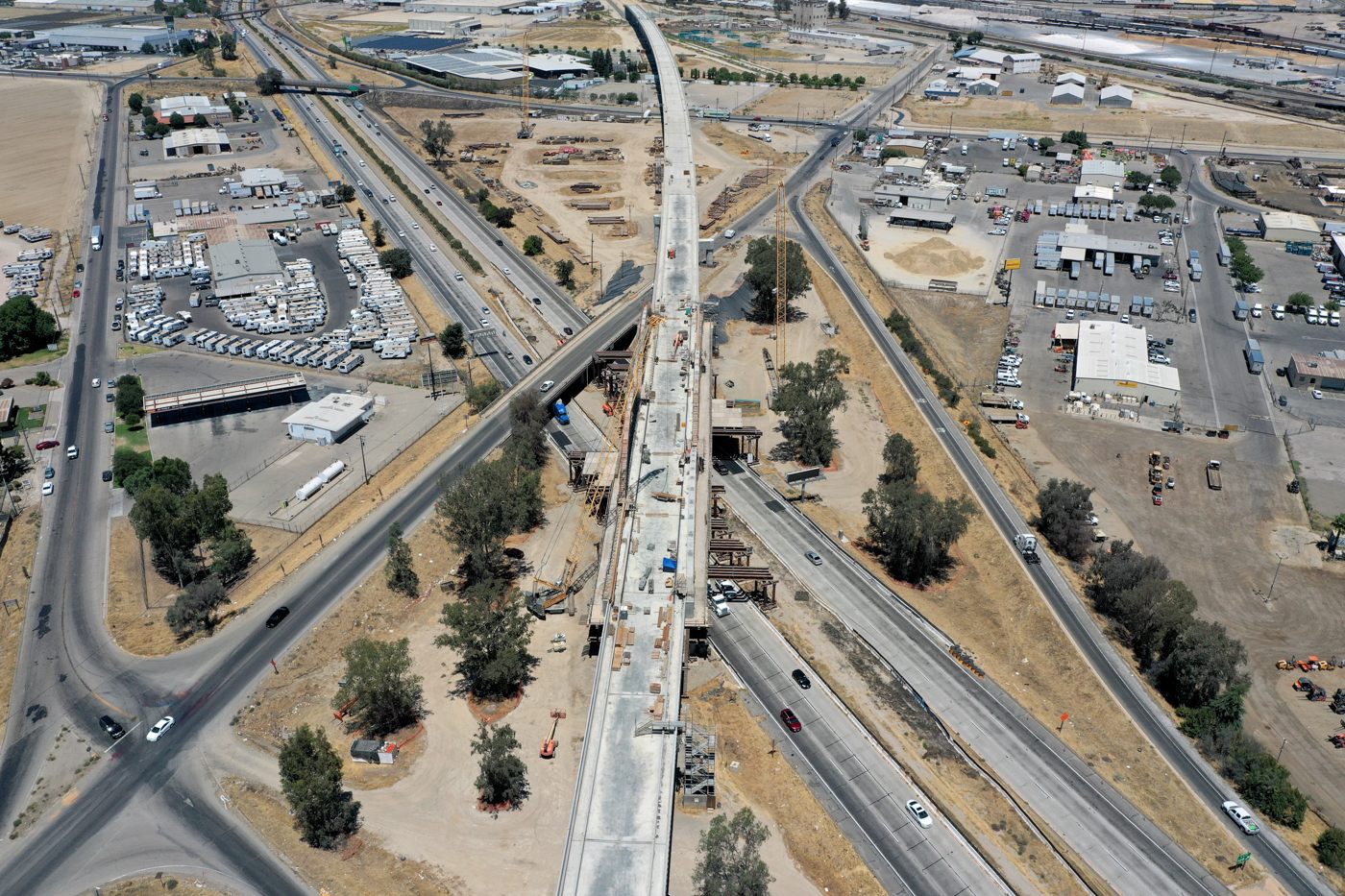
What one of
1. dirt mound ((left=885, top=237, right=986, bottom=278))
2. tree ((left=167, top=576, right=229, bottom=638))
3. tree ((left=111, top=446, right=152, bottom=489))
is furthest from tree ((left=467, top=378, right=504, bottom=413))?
dirt mound ((left=885, top=237, right=986, bottom=278))

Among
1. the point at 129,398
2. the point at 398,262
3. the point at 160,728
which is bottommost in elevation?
the point at 160,728

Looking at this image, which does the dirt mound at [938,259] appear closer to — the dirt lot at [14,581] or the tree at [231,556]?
the tree at [231,556]

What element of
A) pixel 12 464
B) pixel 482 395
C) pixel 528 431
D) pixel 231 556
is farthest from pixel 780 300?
pixel 12 464

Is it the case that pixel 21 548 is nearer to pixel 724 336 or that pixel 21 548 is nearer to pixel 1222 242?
pixel 724 336

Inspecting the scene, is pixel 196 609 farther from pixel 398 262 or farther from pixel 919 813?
pixel 398 262

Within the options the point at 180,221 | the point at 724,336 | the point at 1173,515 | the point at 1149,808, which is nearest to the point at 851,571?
the point at 1149,808

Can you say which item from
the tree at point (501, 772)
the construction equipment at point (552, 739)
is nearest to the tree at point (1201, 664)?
the construction equipment at point (552, 739)
